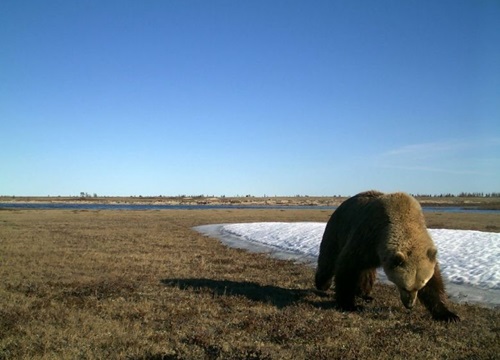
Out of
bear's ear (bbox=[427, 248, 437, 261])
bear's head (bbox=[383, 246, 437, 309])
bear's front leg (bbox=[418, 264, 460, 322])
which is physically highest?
bear's ear (bbox=[427, 248, 437, 261])

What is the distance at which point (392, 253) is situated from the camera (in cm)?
858

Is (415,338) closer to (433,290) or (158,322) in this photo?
(433,290)

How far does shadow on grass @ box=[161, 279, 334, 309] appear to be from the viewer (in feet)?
37.0

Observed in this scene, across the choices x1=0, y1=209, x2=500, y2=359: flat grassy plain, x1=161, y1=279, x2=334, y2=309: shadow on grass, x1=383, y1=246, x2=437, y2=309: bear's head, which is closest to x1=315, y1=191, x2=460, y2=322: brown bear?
x1=383, y1=246, x2=437, y2=309: bear's head

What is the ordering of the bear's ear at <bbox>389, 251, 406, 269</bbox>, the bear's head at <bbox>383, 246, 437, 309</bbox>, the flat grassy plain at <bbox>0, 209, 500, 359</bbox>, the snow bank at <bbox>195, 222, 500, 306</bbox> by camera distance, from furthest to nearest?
the snow bank at <bbox>195, 222, 500, 306</bbox>, the bear's head at <bbox>383, 246, 437, 309</bbox>, the bear's ear at <bbox>389, 251, 406, 269</bbox>, the flat grassy plain at <bbox>0, 209, 500, 359</bbox>

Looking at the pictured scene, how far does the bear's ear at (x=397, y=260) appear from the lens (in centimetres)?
817

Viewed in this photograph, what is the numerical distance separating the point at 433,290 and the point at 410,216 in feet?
5.46

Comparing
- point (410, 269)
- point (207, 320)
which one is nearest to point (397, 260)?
point (410, 269)

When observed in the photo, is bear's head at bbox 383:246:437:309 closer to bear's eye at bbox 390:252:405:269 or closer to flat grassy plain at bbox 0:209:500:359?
bear's eye at bbox 390:252:405:269

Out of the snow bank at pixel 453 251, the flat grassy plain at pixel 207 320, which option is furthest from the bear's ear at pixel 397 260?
the snow bank at pixel 453 251

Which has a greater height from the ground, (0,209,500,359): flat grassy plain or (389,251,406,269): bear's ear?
(389,251,406,269): bear's ear

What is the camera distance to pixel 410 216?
9.48 metres

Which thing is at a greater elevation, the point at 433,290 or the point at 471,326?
the point at 433,290

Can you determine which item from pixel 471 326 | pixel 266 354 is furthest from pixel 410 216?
pixel 266 354
